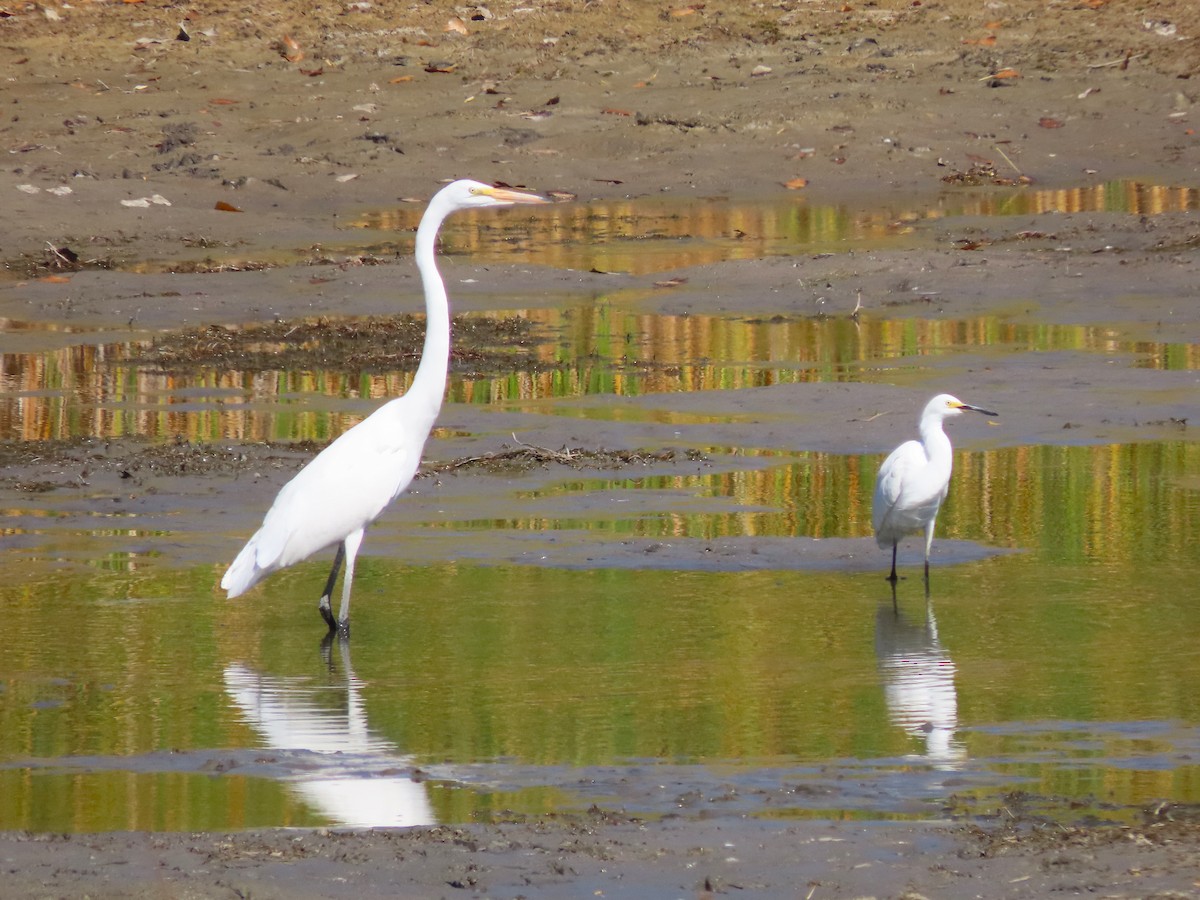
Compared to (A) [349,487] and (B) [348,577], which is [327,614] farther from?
(A) [349,487]

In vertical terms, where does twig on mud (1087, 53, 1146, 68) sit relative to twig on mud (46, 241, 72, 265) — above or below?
above

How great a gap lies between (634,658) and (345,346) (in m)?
7.30

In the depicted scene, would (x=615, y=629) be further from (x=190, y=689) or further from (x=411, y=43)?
(x=411, y=43)

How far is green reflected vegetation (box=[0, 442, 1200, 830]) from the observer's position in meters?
5.63

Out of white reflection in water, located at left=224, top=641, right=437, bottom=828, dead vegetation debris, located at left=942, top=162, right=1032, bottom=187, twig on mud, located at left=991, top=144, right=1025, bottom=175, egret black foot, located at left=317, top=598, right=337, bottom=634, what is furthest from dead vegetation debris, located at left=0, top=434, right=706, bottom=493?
twig on mud, located at left=991, top=144, right=1025, bottom=175

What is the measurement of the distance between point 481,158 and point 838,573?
1421 cm

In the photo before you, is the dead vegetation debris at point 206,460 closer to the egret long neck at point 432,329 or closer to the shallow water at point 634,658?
the shallow water at point 634,658

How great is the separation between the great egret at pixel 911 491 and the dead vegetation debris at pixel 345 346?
15.3 feet

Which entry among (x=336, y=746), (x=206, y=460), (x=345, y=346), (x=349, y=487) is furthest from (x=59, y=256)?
(x=336, y=746)

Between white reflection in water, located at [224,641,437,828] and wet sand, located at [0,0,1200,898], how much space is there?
1.24ft

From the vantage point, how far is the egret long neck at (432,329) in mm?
7824

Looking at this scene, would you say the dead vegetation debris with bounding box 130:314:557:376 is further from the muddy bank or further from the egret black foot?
the muddy bank

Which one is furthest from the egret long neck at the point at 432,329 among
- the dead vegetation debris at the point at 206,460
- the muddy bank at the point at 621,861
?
the muddy bank at the point at 621,861

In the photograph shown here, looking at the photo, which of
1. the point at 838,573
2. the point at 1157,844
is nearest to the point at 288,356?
the point at 838,573
